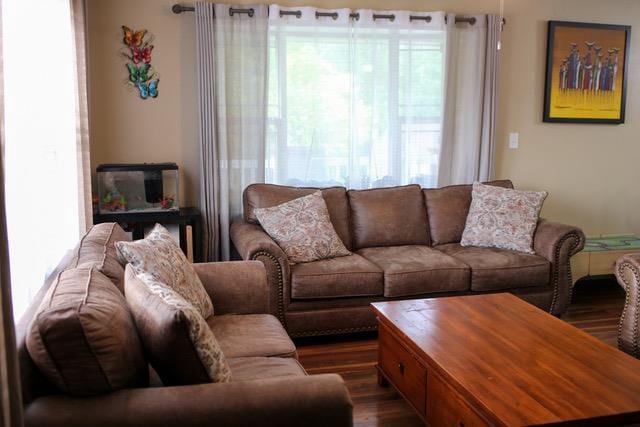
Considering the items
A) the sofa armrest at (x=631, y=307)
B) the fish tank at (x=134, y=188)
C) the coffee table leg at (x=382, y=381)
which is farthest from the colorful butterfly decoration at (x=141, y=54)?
the sofa armrest at (x=631, y=307)

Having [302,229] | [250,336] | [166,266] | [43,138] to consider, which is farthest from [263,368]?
[302,229]

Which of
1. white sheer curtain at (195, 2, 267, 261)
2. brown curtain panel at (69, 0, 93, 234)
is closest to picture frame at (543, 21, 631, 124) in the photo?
white sheer curtain at (195, 2, 267, 261)

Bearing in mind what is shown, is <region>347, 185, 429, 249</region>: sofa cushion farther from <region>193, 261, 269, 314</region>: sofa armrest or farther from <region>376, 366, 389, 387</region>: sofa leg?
<region>193, 261, 269, 314</region>: sofa armrest

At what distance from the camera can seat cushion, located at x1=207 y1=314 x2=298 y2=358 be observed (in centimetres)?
237

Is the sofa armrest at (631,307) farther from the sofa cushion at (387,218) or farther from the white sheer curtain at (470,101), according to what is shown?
the white sheer curtain at (470,101)

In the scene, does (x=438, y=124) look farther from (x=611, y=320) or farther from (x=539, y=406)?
(x=539, y=406)

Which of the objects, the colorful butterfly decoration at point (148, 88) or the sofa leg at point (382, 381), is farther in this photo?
the colorful butterfly decoration at point (148, 88)

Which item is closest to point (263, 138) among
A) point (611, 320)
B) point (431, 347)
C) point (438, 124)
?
point (438, 124)

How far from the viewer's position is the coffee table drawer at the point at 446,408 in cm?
211

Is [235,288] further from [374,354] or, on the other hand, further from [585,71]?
[585,71]

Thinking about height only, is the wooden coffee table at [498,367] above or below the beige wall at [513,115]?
below

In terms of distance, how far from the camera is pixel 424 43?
15.1 feet

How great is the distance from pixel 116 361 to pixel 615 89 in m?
4.82

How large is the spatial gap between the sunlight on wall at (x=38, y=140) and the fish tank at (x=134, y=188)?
0.64m
